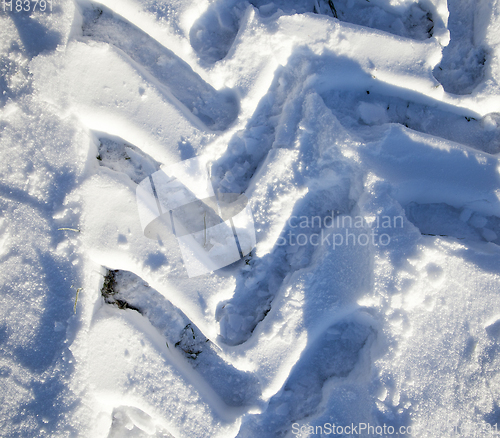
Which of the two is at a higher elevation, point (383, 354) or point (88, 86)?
point (88, 86)

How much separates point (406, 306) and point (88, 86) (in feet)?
9.46

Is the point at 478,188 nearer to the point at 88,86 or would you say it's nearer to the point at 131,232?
the point at 131,232

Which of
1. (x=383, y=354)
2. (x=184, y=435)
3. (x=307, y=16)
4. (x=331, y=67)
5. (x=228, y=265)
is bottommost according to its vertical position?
(x=184, y=435)

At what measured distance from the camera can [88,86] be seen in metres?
2.46

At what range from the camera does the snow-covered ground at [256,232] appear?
7.54ft

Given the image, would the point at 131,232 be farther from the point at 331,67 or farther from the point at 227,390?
the point at 331,67

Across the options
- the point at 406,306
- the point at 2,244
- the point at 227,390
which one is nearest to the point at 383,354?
the point at 406,306

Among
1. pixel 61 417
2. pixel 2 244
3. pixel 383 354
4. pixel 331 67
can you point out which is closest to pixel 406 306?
pixel 383 354

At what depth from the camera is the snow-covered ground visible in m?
2.30

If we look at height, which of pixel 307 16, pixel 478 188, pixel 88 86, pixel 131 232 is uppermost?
pixel 307 16

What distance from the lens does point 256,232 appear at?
8.09 ft

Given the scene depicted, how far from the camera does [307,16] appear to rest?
8.04 ft

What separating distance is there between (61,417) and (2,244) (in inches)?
53.9

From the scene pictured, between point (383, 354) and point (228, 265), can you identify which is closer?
point (383, 354)
